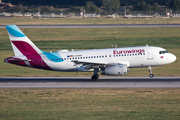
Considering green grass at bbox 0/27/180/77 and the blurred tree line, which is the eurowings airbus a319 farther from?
the blurred tree line

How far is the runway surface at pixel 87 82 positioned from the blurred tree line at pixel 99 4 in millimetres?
125077

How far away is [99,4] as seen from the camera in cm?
19162

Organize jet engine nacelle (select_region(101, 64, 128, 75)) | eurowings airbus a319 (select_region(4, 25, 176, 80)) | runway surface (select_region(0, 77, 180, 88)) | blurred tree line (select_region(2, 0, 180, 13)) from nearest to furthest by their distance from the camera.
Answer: runway surface (select_region(0, 77, 180, 88)) < jet engine nacelle (select_region(101, 64, 128, 75)) < eurowings airbus a319 (select_region(4, 25, 176, 80)) < blurred tree line (select_region(2, 0, 180, 13))

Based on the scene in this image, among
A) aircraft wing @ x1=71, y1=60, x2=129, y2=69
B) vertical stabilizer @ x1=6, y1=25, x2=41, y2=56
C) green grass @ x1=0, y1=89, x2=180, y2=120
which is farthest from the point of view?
vertical stabilizer @ x1=6, y1=25, x2=41, y2=56

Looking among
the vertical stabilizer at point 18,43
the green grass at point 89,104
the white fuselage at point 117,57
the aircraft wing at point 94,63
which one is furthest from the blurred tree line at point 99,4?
the green grass at point 89,104

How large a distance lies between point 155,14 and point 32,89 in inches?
4469

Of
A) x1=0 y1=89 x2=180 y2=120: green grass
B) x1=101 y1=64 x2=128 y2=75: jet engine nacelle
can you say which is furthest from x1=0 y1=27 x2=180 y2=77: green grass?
x1=0 y1=89 x2=180 y2=120: green grass

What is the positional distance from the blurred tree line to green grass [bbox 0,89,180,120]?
134169 mm

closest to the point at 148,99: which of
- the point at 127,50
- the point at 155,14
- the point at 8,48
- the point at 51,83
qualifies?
the point at 127,50

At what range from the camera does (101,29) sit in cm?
9344

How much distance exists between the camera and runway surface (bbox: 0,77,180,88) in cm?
3688

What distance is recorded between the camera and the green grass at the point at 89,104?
80.9ft

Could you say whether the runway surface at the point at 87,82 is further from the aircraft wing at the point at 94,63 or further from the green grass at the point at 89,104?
the green grass at the point at 89,104

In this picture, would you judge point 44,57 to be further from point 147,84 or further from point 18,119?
point 18,119
